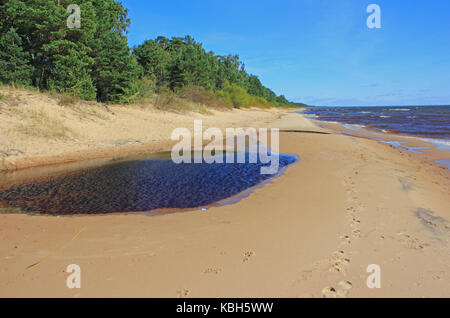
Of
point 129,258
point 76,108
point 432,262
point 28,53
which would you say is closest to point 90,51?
point 28,53

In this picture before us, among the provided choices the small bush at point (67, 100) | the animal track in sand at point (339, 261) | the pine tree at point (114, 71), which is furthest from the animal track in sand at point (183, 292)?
the pine tree at point (114, 71)

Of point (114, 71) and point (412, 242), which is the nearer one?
point (412, 242)

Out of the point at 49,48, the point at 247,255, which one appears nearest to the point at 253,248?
the point at 247,255

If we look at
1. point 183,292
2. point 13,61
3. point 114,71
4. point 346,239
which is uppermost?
point 114,71

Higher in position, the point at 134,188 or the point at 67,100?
the point at 67,100

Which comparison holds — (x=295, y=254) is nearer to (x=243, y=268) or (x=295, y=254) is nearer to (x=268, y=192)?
(x=243, y=268)

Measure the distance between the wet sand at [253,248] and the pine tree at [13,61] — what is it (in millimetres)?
14826

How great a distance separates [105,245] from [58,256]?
584 mm

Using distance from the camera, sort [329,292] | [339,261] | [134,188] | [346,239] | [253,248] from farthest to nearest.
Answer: [134,188] < [346,239] < [253,248] < [339,261] < [329,292]

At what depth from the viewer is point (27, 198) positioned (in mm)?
6180

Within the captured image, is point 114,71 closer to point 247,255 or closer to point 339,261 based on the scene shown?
point 247,255

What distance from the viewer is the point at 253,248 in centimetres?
353
